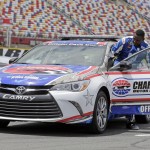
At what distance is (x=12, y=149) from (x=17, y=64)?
8.55 feet

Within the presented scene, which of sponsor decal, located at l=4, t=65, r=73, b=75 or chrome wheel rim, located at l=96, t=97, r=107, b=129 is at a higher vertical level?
sponsor decal, located at l=4, t=65, r=73, b=75

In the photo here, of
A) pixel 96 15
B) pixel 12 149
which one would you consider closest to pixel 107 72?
pixel 12 149

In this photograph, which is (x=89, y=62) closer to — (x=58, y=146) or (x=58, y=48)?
(x=58, y=48)

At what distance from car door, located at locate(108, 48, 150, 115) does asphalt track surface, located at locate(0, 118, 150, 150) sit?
1.39ft

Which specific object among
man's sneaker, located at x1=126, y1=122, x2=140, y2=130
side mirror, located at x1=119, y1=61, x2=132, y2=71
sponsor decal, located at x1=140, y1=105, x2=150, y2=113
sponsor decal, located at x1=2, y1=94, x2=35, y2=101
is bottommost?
man's sneaker, located at x1=126, y1=122, x2=140, y2=130

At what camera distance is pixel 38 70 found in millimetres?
7457

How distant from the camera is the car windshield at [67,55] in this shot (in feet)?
26.7

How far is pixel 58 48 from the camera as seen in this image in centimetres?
862

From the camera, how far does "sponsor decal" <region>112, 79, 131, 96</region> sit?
786 centimetres

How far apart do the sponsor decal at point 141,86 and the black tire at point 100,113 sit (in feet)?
2.11

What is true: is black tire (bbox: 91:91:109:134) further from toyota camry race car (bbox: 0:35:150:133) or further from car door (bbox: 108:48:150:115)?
car door (bbox: 108:48:150:115)

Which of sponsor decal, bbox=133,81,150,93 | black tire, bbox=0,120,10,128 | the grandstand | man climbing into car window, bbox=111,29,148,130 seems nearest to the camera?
black tire, bbox=0,120,10,128

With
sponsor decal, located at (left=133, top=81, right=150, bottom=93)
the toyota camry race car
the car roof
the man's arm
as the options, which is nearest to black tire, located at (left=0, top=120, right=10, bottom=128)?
the toyota camry race car

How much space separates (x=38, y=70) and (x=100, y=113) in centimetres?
120
